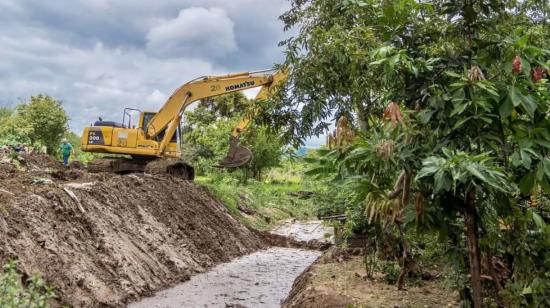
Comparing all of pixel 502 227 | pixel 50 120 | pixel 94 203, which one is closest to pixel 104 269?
pixel 94 203

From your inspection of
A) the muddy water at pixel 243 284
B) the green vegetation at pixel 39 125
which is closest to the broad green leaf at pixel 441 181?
the muddy water at pixel 243 284

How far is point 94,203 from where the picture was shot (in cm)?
1004

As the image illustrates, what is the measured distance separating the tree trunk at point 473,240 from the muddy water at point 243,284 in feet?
16.6

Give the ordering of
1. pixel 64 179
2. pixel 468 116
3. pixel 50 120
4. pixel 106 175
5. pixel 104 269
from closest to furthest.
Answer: pixel 468 116 → pixel 104 269 → pixel 64 179 → pixel 106 175 → pixel 50 120

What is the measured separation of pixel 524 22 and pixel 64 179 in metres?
10.4

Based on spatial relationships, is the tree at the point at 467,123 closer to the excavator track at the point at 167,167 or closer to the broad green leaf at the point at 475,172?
the broad green leaf at the point at 475,172

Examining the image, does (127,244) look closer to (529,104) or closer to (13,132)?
(529,104)

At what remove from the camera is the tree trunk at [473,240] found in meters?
3.76


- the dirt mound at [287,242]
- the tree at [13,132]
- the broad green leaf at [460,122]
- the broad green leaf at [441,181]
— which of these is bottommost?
the dirt mound at [287,242]

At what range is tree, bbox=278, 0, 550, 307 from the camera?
3227mm

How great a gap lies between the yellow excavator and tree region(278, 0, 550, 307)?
10377mm

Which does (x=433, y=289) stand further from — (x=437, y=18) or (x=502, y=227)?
(x=437, y=18)

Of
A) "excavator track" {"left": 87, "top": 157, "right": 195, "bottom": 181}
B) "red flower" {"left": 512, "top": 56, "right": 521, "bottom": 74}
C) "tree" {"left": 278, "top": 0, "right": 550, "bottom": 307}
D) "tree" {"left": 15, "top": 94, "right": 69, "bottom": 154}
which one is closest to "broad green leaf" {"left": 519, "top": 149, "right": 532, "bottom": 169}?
"tree" {"left": 278, "top": 0, "right": 550, "bottom": 307}

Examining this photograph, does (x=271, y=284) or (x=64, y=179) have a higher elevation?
(x=64, y=179)
